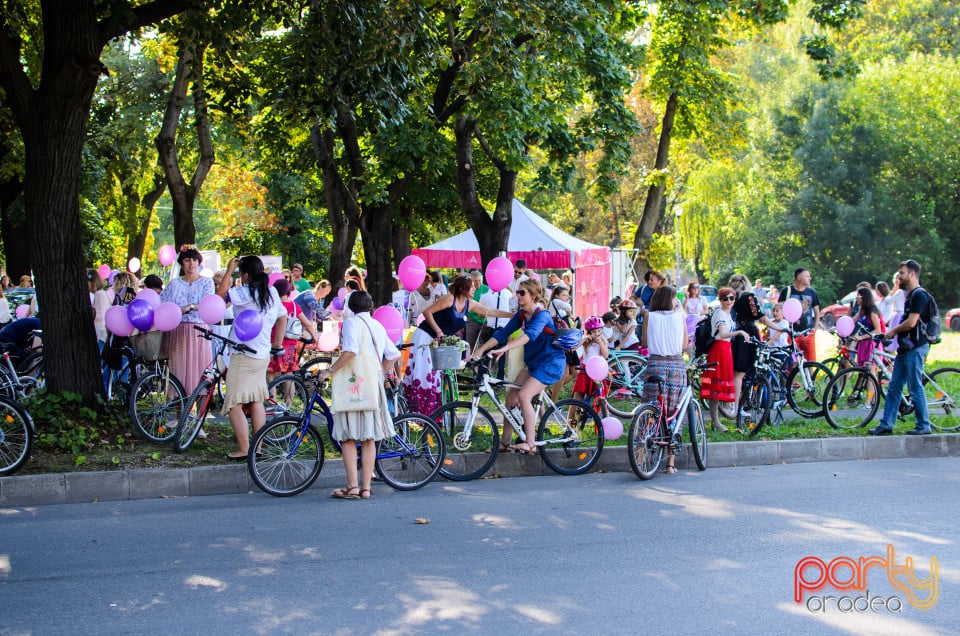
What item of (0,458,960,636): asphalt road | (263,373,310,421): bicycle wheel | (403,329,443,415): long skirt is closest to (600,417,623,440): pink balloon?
(0,458,960,636): asphalt road

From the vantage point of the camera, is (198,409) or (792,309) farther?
(792,309)

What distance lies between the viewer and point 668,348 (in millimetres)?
9578

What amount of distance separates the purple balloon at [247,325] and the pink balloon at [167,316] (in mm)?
1419

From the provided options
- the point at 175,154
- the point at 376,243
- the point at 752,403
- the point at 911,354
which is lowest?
the point at 752,403

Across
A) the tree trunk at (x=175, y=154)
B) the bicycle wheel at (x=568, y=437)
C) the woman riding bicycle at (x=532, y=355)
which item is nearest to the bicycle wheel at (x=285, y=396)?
the woman riding bicycle at (x=532, y=355)

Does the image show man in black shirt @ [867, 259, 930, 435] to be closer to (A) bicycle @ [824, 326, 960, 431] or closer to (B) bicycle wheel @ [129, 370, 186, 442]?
(A) bicycle @ [824, 326, 960, 431]

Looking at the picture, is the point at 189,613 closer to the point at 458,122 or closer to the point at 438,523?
the point at 438,523

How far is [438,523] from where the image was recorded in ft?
24.9

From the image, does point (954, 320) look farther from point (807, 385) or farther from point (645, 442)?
point (645, 442)

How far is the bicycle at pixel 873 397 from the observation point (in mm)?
11984

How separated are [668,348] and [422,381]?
2.73 m

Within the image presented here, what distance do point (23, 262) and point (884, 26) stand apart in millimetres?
49854

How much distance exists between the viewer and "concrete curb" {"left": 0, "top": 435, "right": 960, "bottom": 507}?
28.0 feet

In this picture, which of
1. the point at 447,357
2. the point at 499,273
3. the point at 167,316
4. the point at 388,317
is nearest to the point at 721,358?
the point at 499,273
